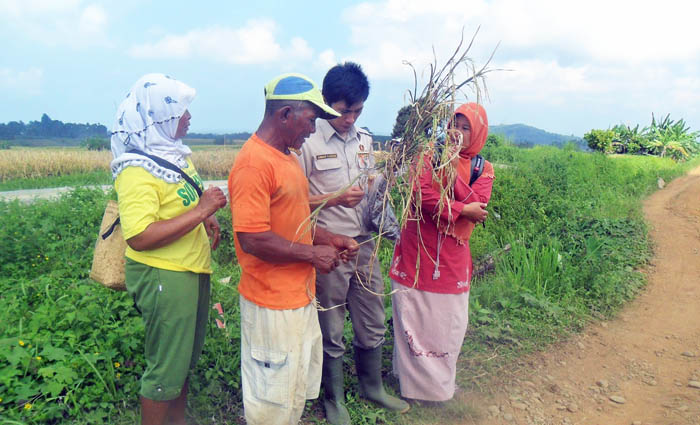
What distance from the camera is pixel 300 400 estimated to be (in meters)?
2.22

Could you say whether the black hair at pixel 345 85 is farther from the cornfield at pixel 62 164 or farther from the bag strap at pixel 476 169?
the cornfield at pixel 62 164

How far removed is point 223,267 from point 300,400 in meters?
3.42

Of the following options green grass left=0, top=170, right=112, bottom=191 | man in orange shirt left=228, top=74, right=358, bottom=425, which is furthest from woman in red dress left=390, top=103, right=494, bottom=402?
green grass left=0, top=170, right=112, bottom=191

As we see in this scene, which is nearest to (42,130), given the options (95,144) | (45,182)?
(95,144)

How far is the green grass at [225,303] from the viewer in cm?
260

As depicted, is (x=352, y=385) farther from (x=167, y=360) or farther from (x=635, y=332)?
(x=635, y=332)

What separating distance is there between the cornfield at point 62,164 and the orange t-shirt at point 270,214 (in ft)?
59.4

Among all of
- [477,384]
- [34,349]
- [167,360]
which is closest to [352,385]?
[477,384]

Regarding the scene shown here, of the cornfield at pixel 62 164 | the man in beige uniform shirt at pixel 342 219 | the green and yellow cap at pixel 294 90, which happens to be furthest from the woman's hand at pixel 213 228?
the cornfield at pixel 62 164

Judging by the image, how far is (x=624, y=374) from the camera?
3682mm

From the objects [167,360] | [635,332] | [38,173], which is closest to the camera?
[167,360]

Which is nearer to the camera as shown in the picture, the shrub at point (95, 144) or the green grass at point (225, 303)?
the green grass at point (225, 303)

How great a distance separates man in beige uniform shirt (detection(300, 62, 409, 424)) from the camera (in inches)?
102

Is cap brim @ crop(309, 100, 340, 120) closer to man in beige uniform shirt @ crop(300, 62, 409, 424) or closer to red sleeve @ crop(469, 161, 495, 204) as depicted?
man in beige uniform shirt @ crop(300, 62, 409, 424)
